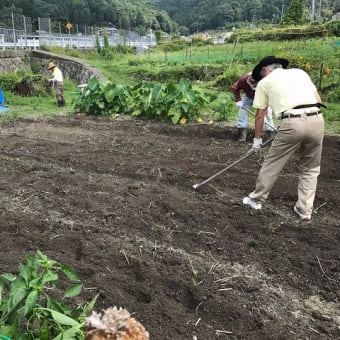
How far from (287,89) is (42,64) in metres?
19.6

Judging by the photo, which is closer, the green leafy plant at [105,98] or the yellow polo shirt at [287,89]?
the yellow polo shirt at [287,89]

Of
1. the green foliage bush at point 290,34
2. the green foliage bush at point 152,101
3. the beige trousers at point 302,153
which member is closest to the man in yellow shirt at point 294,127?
the beige trousers at point 302,153

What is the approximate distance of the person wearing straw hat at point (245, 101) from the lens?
6.86 metres

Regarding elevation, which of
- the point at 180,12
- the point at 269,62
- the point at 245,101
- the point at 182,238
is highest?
the point at 180,12

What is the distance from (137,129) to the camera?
8688 millimetres

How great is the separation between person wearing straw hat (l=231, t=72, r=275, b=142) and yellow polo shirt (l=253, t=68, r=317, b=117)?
2431 millimetres

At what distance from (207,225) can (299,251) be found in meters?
0.89

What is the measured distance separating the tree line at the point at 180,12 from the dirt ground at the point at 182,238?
135ft

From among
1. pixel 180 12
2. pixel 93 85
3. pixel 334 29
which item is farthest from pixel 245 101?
pixel 180 12

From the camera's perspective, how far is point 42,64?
21656 mm

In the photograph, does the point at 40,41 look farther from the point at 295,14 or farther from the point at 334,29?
the point at 295,14

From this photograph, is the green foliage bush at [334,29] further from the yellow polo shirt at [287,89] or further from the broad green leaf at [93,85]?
the yellow polo shirt at [287,89]

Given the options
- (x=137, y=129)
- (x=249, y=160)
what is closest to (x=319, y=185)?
(x=249, y=160)

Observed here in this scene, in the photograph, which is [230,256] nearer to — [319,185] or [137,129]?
[319,185]
